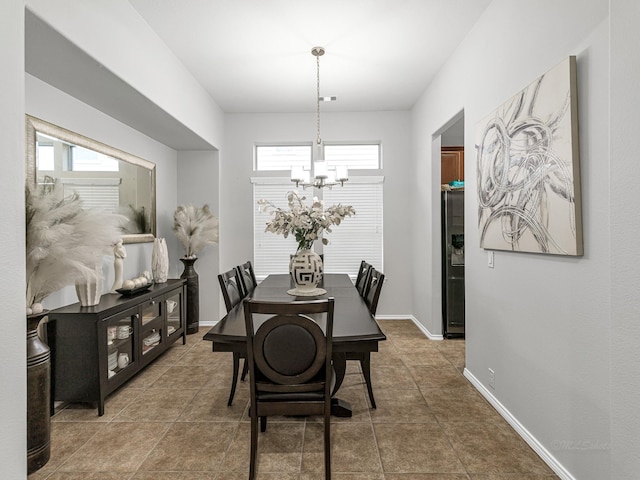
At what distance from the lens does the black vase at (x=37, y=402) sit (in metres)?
1.98

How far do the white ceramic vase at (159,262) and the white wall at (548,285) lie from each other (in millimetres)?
3062

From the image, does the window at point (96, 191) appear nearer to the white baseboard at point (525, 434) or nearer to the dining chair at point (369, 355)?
the dining chair at point (369, 355)

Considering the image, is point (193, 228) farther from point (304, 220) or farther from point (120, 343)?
point (304, 220)

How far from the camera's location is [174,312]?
4004 millimetres

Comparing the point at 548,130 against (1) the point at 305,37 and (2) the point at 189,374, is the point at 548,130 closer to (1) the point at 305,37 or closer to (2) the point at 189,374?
(1) the point at 305,37

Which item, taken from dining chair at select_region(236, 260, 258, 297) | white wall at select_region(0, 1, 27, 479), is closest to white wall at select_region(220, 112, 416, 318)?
dining chair at select_region(236, 260, 258, 297)

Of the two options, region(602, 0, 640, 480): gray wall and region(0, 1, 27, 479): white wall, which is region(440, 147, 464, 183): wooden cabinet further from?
region(0, 1, 27, 479): white wall

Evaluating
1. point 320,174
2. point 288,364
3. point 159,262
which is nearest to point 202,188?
point 159,262

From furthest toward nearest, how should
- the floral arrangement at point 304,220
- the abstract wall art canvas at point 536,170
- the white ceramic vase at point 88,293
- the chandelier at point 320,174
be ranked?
the chandelier at point 320,174
the floral arrangement at point 304,220
the white ceramic vase at point 88,293
the abstract wall art canvas at point 536,170

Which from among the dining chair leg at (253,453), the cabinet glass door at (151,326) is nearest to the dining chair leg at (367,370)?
the dining chair leg at (253,453)

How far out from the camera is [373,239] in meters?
5.26

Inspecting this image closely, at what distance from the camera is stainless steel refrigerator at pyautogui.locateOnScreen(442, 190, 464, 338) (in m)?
4.30

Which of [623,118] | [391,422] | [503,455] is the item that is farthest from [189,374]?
[623,118]

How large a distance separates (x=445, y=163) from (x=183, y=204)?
363 centimetres
